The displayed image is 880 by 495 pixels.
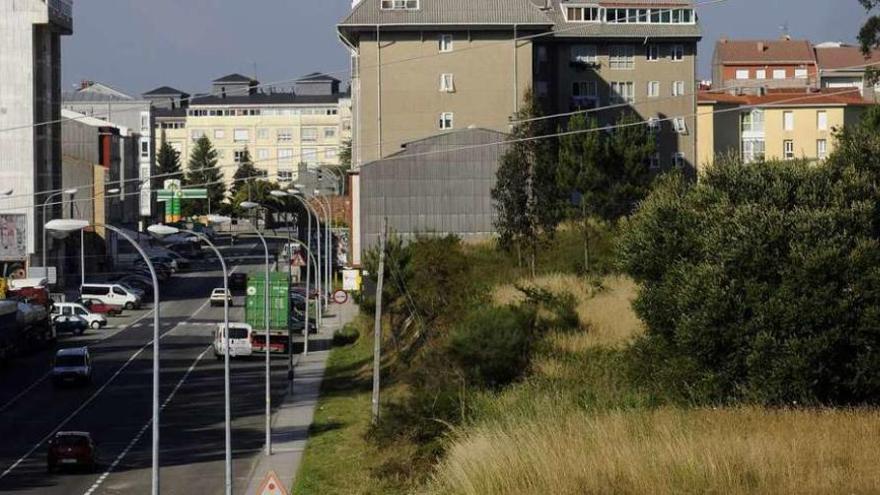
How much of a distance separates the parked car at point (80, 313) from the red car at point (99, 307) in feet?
12.1

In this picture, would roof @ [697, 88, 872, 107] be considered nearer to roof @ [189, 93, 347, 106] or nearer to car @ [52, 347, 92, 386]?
car @ [52, 347, 92, 386]

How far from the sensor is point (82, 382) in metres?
57.5

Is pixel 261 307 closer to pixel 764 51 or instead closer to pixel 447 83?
pixel 447 83

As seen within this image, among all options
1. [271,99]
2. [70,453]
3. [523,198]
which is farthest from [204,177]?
[70,453]

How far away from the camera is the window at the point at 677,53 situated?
90.3 meters

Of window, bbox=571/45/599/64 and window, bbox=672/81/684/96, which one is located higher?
window, bbox=571/45/599/64

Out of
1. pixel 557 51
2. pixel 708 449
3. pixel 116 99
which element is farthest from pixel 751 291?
pixel 116 99

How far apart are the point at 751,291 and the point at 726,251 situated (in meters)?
1.01

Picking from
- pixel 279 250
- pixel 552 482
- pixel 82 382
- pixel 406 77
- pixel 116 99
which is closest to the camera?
pixel 552 482

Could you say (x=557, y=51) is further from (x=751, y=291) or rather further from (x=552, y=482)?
(x=552, y=482)

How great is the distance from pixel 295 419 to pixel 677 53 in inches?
1876

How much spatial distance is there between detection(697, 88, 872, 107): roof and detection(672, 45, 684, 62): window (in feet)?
9.40

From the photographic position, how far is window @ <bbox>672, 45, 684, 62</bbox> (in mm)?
90312

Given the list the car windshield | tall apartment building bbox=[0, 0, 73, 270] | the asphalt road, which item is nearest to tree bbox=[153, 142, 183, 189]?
tall apartment building bbox=[0, 0, 73, 270]
